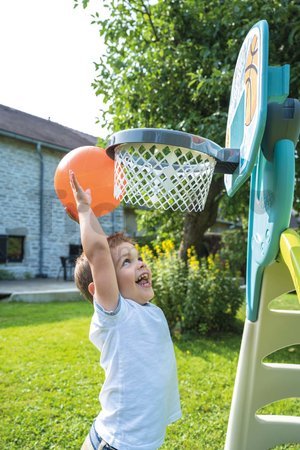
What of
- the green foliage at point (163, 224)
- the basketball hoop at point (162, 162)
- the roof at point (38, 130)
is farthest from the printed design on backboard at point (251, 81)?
the roof at point (38, 130)

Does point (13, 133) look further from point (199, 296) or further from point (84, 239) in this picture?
point (84, 239)

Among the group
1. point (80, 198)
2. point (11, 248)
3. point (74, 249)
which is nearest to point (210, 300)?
point (80, 198)

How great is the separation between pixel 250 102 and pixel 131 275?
31.4 inches

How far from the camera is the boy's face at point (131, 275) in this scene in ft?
5.50

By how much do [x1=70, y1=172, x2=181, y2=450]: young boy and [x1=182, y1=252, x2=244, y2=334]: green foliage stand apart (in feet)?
13.3

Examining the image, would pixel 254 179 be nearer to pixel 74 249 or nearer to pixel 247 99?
pixel 247 99

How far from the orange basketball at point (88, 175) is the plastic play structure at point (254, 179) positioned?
0.30 feet

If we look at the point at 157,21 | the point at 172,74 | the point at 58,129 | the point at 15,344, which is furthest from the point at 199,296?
the point at 58,129

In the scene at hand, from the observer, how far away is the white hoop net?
1716 millimetres

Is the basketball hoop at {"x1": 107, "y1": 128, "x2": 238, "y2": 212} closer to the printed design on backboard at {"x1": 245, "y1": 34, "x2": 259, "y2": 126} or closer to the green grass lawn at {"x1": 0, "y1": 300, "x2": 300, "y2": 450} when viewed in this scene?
the printed design on backboard at {"x1": 245, "y1": 34, "x2": 259, "y2": 126}

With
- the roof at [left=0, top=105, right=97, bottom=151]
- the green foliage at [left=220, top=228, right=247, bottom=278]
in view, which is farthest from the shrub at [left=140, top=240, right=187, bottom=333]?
the roof at [left=0, top=105, right=97, bottom=151]

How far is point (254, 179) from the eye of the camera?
1906 mm

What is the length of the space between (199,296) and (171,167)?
4.16 m

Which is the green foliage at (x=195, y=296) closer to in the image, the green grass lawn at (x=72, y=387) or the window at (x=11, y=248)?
the green grass lawn at (x=72, y=387)
